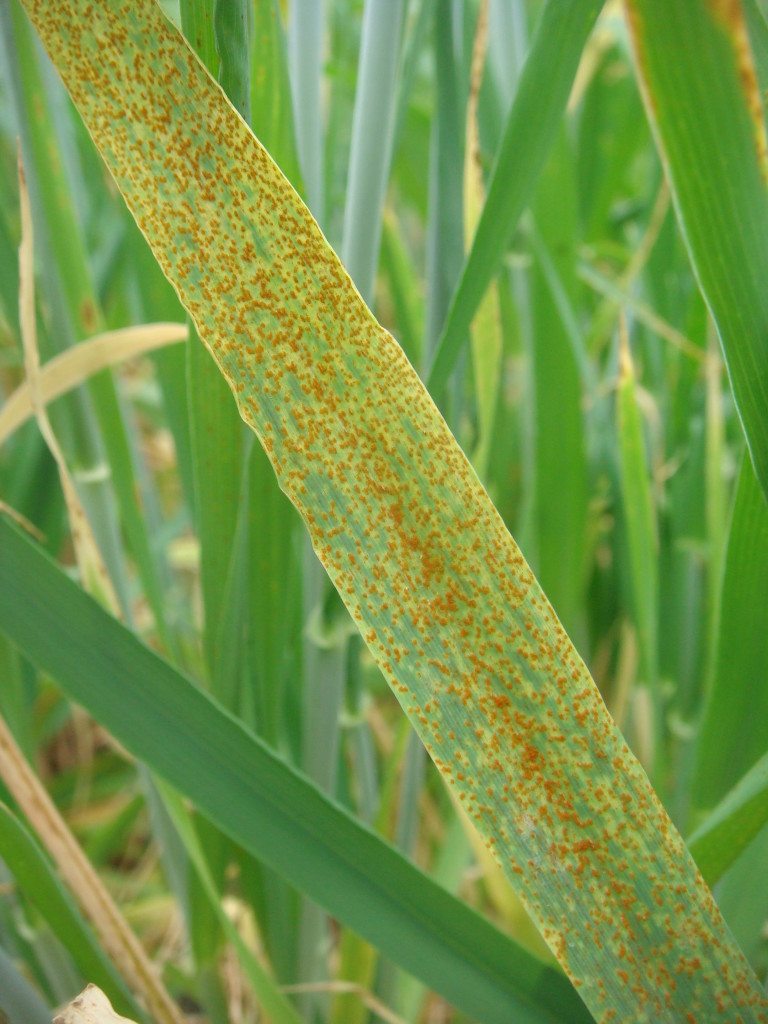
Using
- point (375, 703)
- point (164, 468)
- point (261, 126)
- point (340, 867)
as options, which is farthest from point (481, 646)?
point (164, 468)

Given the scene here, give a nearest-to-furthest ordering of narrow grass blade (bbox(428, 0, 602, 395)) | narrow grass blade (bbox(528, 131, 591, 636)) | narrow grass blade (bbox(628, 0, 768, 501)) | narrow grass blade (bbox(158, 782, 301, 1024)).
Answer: narrow grass blade (bbox(628, 0, 768, 501)), narrow grass blade (bbox(428, 0, 602, 395)), narrow grass blade (bbox(158, 782, 301, 1024)), narrow grass blade (bbox(528, 131, 591, 636))

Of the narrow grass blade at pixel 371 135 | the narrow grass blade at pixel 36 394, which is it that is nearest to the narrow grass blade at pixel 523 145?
the narrow grass blade at pixel 371 135

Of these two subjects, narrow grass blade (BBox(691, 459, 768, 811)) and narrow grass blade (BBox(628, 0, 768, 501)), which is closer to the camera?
narrow grass blade (BBox(628, 0, 768, 501))

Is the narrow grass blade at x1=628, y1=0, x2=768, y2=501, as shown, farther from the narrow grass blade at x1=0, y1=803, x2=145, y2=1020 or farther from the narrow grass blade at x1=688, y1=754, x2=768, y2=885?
the narrow grass blade at x1=0, y1=803, x2=145, y2=1020

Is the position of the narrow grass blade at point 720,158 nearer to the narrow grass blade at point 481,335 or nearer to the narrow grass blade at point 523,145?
the narrow grass blade at point 523,145

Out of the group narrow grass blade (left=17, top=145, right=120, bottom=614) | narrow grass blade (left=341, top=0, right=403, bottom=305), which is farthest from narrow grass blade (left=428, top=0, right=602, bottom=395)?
narrow grass blade (left=17, top=145, right=120, bottom=614)

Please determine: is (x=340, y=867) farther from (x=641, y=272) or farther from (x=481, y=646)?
(x=641, y=272)
